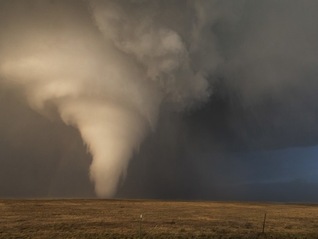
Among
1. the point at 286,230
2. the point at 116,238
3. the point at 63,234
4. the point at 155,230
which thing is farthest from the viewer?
the point at 286,230

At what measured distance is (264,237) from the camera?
3206 cm

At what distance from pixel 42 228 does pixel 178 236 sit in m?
13.0

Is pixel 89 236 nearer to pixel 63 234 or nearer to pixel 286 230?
pixel 63 234

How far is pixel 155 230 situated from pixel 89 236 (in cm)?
618

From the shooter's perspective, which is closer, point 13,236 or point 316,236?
point 13,236

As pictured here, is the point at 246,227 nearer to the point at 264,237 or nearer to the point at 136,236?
the point at 264,237

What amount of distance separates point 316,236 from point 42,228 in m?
24.2

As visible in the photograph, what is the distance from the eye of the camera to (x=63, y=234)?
31609 mm

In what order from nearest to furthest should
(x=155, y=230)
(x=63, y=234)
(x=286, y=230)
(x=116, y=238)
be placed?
(x=116, y=238) < (x=63, y=234) < (x=155, y=230) < (x=286, y=230)

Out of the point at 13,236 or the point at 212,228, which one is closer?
the point at 13,236

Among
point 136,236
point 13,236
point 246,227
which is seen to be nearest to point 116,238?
point 136,236

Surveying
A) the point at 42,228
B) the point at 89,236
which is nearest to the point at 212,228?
the point at 89,236

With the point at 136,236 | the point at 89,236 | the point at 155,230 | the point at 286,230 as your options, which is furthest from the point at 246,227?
the point at 89,236

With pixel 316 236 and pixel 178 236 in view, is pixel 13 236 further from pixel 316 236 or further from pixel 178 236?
pixel 316 236
